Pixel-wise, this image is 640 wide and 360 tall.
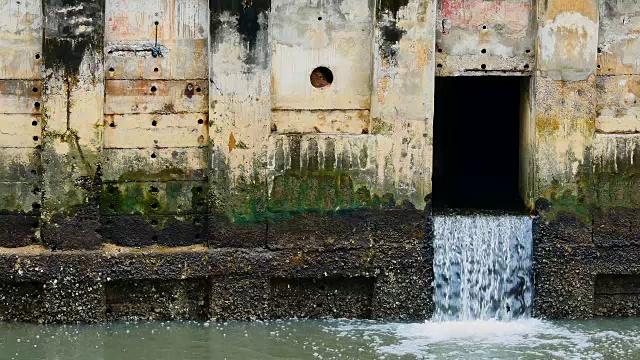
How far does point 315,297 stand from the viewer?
11062 mm

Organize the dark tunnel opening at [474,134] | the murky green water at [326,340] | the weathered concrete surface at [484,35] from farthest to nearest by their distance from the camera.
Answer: the dark tunnel opening at [474,134] < the weathered concrete surface at [484,35] < the murky green water at [326,340]

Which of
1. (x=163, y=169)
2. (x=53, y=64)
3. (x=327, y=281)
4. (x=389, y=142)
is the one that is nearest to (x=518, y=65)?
(x=389, y=142)

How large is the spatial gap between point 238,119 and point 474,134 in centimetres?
491

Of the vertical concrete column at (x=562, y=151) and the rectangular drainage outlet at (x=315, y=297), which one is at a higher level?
the vertical concrete column at (x=562, y=151)

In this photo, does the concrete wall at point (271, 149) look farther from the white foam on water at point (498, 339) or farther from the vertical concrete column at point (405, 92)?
the white foam on water at point (498, 339)

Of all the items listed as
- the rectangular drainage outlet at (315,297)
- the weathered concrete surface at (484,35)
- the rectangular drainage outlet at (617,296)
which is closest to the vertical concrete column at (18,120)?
the rectangular drainage outlet at (315,297)

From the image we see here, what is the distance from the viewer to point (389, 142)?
1095 cm

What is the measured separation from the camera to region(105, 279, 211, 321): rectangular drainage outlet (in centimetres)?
1084

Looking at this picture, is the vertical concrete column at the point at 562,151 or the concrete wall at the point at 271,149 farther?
the vertical concrete column at the point at 562,151

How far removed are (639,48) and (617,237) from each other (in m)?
1.84

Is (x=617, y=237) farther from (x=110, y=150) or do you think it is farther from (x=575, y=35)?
(x=110, y=150)

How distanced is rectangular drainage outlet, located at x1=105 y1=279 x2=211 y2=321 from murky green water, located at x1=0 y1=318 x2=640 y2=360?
14cm

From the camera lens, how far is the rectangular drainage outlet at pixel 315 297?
36.2 ft

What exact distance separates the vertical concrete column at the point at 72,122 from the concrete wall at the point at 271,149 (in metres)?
0.01
